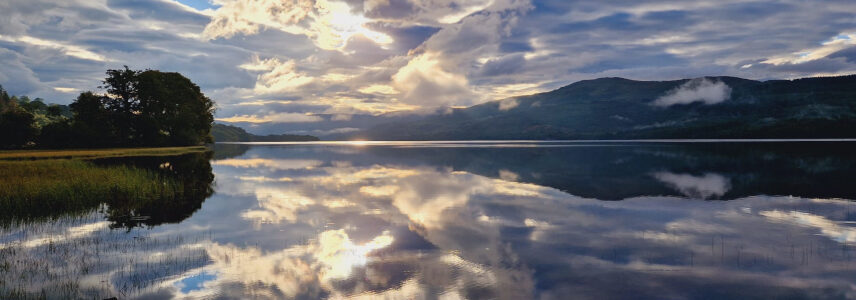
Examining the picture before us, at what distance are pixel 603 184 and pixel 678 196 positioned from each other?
29.9ft

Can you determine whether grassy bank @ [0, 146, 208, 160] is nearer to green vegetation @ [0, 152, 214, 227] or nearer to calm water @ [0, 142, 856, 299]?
green vegetation @ [0, 152, 214, 227]

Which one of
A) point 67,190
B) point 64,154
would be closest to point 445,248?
point 67,190

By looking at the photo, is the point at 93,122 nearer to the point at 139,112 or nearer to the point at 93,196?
the point at 139,112

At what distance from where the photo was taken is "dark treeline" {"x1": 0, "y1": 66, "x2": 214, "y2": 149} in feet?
315

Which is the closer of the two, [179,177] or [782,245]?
[782,245]

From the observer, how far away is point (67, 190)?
2930 cm

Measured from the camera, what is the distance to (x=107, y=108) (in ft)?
351

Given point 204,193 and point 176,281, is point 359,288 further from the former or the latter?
point 204,193

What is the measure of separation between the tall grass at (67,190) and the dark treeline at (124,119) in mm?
74312

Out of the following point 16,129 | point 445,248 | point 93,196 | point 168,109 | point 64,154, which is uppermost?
point 168,109

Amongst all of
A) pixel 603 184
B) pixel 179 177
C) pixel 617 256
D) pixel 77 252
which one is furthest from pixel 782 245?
pixel 179 177

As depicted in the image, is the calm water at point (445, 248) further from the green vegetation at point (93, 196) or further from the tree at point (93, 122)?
the tree at point (93, 122)

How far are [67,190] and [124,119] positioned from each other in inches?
3660

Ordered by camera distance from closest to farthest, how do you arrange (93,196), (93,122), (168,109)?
1. (93,196)
2. (93,122)
3. (168,109)
